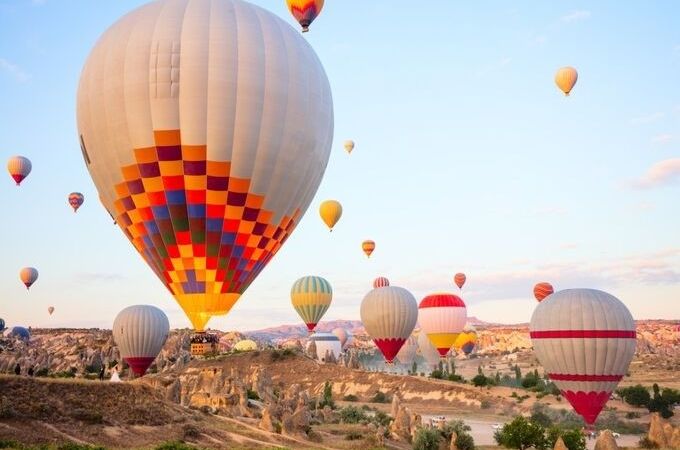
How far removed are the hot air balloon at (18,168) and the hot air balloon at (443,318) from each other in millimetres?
51800

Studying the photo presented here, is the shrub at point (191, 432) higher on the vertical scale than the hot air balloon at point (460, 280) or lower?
lower

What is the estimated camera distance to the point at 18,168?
70812 millimetres

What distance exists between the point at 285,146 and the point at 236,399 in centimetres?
1993

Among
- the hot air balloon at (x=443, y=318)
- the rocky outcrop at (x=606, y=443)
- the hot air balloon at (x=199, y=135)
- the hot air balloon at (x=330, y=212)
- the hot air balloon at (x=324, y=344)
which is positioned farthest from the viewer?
the hot air balloon at (x=324, y=344)

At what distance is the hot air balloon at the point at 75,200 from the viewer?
70.1 m

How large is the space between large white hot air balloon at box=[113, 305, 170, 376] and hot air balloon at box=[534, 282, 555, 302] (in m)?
54.2

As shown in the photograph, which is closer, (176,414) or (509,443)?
(176,414)

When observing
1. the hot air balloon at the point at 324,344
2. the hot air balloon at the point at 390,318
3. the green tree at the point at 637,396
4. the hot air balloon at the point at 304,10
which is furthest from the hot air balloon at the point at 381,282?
the hot air balloon at the point at 304,10

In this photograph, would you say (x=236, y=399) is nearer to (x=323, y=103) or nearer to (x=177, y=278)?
(x=177, y=278)

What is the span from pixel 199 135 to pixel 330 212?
41964 mm

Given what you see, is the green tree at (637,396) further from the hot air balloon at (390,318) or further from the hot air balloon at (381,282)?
the hot air balloon at (381,282)

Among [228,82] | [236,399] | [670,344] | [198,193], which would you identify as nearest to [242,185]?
[198,193]

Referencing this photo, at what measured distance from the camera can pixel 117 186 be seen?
1319 inches

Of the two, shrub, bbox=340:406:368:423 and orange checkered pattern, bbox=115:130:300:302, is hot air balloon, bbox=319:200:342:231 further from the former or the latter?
orange checkered pattern, bbox=115:130:300:302
